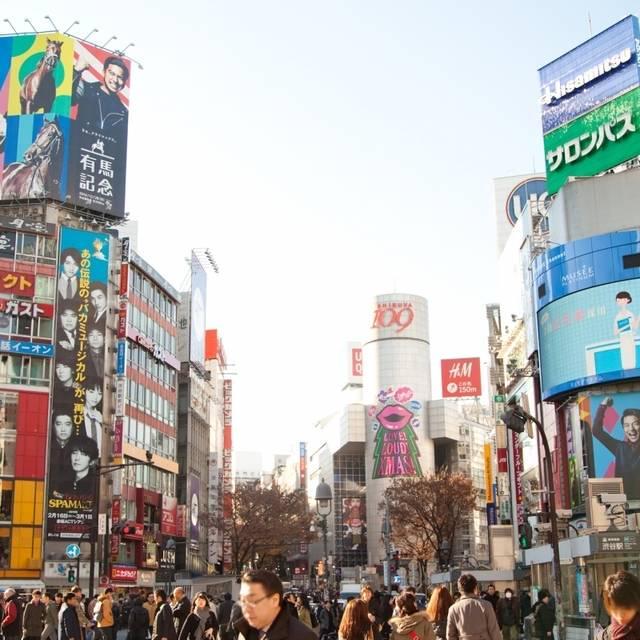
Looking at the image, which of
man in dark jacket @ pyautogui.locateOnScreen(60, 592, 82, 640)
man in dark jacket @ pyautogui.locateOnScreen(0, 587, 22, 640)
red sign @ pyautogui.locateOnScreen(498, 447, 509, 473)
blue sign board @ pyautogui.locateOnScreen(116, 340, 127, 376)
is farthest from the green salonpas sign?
man in dark jacket @ pyautogui.locateOnScreen(60, 592, 82, 640)

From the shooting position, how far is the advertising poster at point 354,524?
142 m

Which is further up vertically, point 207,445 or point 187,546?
point 207,445

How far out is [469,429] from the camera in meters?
147

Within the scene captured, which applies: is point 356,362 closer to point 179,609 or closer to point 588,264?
point 588,264

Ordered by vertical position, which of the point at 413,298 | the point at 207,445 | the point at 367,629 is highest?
the point at 413,298

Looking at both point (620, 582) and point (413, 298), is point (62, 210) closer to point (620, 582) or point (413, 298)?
point (620, 582)

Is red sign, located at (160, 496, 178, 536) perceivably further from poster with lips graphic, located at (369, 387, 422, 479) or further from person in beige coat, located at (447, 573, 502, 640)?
person in beige coat, located at (447, 573, 502, 640)

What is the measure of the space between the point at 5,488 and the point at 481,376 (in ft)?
346

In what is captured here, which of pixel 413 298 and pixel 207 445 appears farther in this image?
pixel 413 298

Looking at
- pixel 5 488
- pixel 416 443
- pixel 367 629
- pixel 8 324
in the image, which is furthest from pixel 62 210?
pixel 416 443

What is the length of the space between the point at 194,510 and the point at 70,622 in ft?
212

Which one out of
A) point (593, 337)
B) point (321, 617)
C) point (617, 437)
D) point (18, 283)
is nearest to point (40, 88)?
point (18, 283)

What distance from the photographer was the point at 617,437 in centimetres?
5256

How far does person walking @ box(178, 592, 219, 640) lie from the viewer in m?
16.2
